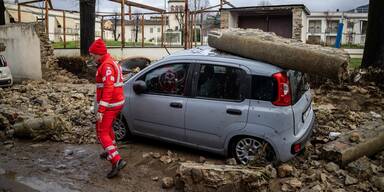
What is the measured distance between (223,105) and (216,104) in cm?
11

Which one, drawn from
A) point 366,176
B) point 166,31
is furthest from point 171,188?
point 166,31

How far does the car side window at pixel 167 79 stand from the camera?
18.5ft

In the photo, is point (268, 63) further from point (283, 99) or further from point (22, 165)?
point (22, 165)

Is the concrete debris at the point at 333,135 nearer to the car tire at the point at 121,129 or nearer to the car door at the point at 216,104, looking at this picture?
the car door at the point at 216,104

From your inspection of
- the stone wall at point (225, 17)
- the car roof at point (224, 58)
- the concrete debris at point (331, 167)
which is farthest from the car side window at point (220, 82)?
the stone wall at point (225, 17)

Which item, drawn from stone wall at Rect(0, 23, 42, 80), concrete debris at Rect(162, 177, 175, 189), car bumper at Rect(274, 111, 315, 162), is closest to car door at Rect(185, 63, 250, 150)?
car bumper at Rect(274, 111, 315, 162)

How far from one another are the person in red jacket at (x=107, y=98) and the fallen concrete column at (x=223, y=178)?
107 centimetres

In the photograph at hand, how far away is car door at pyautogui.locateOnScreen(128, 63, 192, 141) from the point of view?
18.5 feet

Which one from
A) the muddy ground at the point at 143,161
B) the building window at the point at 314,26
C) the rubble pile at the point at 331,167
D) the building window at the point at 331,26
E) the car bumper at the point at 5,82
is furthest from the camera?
the building window at the point at 314,26

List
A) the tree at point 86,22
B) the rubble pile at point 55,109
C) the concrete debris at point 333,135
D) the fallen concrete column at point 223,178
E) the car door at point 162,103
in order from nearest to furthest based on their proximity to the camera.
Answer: the fallen concrete column at point 223,178, the car door at point 162,103, the concrete debris at point 333,135, the rubble pile at point 55,109, the tree at point 86,22

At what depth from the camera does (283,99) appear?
4.82m

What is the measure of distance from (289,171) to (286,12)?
1635 cm

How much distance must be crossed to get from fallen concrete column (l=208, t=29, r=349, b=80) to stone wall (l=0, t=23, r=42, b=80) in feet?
40.6

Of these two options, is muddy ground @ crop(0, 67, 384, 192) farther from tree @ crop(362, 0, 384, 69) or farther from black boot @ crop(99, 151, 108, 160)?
tree @ crop(362, 0, 384, 69)
